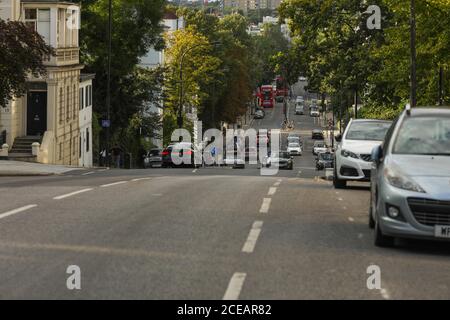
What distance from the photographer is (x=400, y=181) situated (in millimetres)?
12648

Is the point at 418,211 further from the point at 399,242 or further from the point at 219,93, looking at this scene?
the point at 219,93

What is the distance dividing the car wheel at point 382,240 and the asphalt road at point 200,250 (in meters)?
0.12

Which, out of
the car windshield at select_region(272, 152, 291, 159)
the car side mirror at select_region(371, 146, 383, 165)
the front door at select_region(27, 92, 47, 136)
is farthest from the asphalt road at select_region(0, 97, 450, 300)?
the car windshield at select_region(272, 152, 291, 159)

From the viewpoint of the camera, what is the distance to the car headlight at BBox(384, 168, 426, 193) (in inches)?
492

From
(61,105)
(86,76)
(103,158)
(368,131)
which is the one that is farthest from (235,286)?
(86,76)

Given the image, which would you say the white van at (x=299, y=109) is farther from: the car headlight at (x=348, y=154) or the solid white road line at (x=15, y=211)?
the solid white road line at (x=15, y=211)

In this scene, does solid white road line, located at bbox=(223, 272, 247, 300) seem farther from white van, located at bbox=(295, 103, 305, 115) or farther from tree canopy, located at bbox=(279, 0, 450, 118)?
white van, located at bbox=(295, 103, 305, 115)

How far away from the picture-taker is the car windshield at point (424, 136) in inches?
540

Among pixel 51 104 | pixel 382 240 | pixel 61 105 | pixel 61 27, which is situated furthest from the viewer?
pixel 61 27

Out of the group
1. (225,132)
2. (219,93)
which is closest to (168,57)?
(219,93)

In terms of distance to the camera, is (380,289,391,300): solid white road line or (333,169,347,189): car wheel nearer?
(380,289,391,300): solid white road line

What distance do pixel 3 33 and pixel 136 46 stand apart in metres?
37.7

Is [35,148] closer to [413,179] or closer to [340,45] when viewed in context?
[340,45]

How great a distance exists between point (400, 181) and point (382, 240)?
2.76ft
